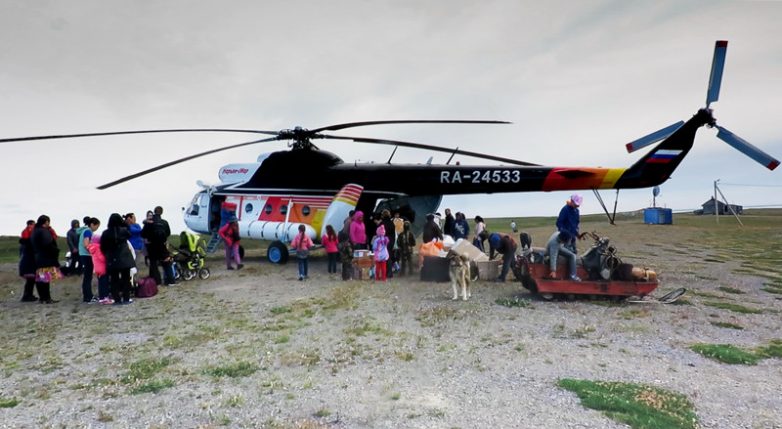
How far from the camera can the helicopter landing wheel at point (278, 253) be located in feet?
53.0

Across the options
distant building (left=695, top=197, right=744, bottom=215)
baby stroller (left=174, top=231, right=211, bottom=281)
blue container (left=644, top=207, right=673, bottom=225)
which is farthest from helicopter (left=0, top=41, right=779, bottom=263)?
distant building (left=695, top=197, right=744, bottom=215)

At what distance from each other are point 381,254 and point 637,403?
27.3 ft

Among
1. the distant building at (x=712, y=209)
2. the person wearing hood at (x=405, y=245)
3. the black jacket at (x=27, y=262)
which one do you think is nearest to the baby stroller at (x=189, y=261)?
the black jacket at (x=27, y=262)

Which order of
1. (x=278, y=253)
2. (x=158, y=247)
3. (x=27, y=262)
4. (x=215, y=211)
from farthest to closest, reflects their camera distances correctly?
(x=215, y=211), (x=278, y=253), (x=158, y=247), (x=27, y=262)

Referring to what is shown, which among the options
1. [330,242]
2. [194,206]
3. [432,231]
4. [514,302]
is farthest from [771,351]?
[194,206]

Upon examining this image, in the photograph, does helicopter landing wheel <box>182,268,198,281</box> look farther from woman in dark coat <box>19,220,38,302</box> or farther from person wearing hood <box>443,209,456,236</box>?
person wearing hood <box>443,209,456,236</box>

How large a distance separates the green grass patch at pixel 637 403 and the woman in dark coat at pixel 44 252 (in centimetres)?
1124

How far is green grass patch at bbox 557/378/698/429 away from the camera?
4320mm

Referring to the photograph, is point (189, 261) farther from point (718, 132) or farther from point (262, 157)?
point (718, 132)

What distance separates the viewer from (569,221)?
9602 millimetres

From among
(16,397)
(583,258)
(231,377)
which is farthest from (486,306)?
(16,397)

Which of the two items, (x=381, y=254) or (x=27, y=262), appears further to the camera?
(x=381, y=254)

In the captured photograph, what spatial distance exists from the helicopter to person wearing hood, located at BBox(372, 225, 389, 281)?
8.18 feet

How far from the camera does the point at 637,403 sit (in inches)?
185
